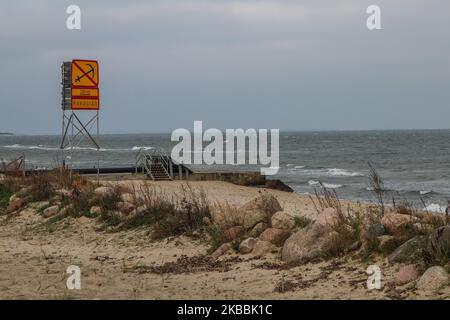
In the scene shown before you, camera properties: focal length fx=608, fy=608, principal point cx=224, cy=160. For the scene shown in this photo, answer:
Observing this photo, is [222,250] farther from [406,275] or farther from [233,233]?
[406,275]

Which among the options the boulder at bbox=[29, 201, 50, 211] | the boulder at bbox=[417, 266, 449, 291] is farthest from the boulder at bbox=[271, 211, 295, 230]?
the boulder at bbox=[29, 201, 50, 211]

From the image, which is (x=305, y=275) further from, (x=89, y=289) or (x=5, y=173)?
(x=5, y=173)

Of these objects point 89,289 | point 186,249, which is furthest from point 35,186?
point 89,289

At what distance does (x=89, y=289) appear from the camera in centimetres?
859

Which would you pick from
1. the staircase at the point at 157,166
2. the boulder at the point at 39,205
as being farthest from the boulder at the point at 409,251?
the staircase at the point at 157,166

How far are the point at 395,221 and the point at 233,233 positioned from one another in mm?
3164

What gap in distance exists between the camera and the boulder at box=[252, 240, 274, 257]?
10445mm

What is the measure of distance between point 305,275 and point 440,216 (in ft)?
8.00

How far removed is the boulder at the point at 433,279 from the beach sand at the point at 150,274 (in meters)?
0.16

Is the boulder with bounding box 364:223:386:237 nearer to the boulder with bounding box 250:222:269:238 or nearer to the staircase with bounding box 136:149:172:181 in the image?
the boulder with bounding box 250:222:269:238

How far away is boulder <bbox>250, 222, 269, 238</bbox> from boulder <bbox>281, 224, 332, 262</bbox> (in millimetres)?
1083

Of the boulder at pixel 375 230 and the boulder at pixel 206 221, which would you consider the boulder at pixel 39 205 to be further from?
the boulder at pixel 375 230

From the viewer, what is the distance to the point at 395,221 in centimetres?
949
